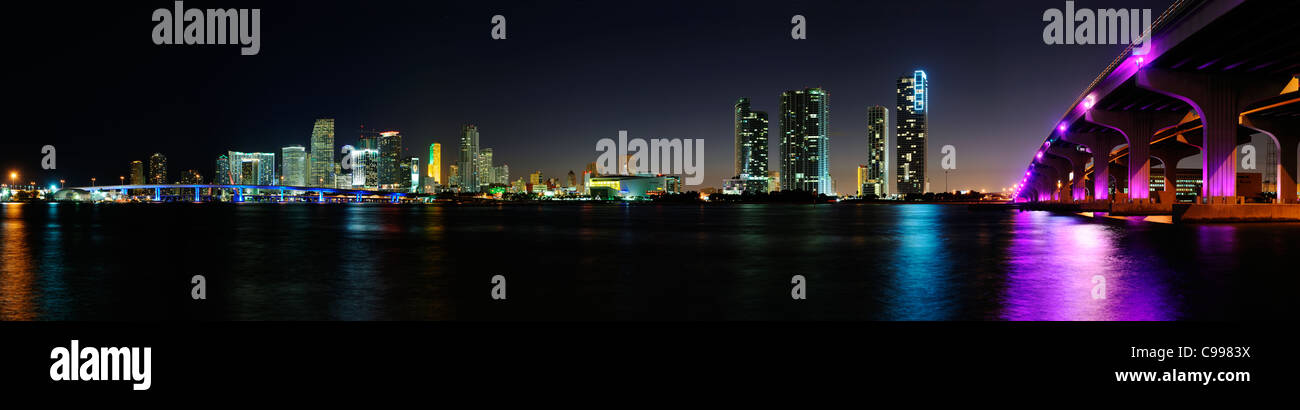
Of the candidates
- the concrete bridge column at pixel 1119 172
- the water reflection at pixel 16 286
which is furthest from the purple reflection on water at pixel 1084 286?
the concrete bridge column at pixel 1119 172

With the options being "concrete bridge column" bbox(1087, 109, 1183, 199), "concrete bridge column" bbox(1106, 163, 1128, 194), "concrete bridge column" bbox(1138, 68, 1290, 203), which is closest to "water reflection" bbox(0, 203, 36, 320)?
"concrete bridge column" bbox(1138, 68, 1290, 203)

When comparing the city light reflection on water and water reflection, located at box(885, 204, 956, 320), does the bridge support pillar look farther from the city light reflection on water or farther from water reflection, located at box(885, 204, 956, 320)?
water reflection, located at box(885, 204, 956, 320)

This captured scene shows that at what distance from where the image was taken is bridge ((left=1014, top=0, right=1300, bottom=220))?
2762 centimetres

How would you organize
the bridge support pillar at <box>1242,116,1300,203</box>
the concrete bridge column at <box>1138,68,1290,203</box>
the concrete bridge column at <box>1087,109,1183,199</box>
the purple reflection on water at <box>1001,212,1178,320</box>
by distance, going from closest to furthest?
the purple reflection on water at <box>1001,212,1178,320</box>, the concrete bridge column at <box>1138,68,1290,203</box>, the bridge support pillar at <box>1242,116,1300,203</box>, the concrete bridge column at <box>1087,109,1183,199</box>

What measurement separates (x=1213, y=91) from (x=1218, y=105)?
0.77 meters

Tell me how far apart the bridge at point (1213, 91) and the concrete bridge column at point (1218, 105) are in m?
0.04

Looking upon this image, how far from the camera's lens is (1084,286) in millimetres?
12867

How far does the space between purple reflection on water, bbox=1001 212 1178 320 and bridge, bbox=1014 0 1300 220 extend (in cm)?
1291
